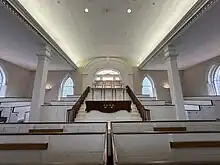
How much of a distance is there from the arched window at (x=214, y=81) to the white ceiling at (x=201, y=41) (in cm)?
107

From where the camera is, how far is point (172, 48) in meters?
7.69

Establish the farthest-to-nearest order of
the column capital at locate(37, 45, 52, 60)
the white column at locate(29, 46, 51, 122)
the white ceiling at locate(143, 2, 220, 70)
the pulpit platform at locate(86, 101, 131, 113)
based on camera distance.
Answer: the pulpit platform at locate(86, 101, 131, 113) → the column capital at locate(37, 45, 52, 60) → the white column at locate(29, 46, 51, 122) → the white ceiling at locate(143, 2, 220, 70)

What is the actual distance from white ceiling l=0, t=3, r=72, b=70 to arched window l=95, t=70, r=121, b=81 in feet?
11.5

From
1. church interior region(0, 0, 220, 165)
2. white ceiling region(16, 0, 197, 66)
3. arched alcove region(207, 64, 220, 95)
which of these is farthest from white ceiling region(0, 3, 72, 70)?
arched alcove region(207, 64, 220, 95)

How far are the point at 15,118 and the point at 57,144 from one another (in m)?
5.52

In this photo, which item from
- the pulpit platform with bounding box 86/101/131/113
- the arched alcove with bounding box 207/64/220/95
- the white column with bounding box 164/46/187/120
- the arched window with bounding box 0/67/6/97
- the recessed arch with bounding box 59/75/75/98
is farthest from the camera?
the recessed arch with bounding box 59/75/75/98

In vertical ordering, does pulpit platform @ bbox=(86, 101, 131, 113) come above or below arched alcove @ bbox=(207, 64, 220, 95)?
below

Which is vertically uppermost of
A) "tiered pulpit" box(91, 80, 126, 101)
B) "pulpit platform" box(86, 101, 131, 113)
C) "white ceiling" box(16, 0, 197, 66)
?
"white ceiling" box(16, 0, 197, 66)

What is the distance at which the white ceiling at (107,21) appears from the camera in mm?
6449

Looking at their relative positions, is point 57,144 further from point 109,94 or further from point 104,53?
point 104,53

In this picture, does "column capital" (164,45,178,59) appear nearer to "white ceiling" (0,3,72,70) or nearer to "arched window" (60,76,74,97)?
"white ceiling" (0,3,72,70)

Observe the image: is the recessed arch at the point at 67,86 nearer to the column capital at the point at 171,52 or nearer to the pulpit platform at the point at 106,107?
the pulpit platform at the point at 106,107

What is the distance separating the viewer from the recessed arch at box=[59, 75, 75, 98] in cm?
1282

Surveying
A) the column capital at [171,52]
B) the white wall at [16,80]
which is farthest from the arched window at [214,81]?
the white wall at [16,80]
